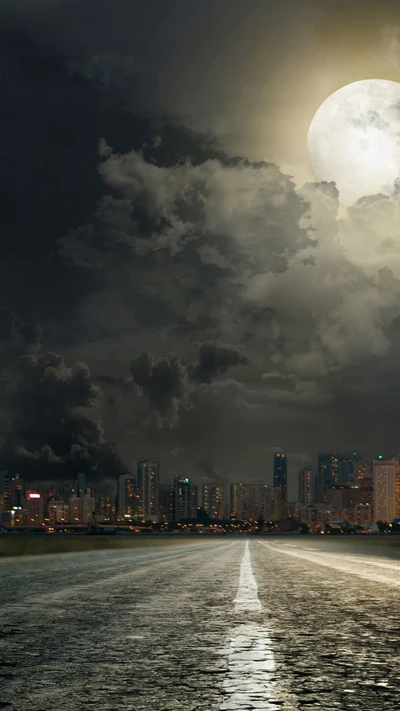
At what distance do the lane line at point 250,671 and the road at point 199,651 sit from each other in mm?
12

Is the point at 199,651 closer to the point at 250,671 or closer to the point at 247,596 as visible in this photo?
the point at 250,671

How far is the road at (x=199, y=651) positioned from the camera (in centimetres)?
802

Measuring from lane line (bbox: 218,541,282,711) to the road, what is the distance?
12 mm

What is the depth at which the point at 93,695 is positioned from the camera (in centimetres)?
814

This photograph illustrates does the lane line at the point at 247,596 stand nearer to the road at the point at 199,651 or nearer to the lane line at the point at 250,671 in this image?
the road at the point at 199,651

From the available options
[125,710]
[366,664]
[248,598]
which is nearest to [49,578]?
[248,598]

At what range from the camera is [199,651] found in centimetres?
1109

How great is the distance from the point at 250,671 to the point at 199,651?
1.84 metres

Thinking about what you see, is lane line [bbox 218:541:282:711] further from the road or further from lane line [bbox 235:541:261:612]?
lane line [bbox 235:541:261:612]

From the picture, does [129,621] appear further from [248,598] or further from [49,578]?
[49,578]

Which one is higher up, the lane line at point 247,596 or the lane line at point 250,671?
the lane line at point 250,671

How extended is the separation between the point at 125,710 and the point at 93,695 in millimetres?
775

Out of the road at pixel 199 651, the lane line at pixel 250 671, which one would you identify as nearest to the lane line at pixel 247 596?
the road at pixel 199 651

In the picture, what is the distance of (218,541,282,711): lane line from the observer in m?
7.71
